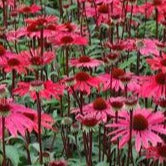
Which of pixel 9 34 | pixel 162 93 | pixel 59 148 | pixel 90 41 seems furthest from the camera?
pixel 90 41

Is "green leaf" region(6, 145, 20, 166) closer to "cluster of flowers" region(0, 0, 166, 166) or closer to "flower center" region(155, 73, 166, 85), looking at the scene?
"cluster of flowers" region(0, 0, 166, 166)

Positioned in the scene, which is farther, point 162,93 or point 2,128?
point 162,93

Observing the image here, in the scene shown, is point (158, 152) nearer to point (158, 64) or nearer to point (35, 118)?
point (35, 118)

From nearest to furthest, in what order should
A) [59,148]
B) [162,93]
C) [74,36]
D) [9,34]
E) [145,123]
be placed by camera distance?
[145,123], [162,93], [59,148], [74,36], [9,34]

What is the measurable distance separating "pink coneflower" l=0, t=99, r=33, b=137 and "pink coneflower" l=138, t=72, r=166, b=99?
0.46 meters

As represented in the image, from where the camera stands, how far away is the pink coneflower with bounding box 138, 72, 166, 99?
2.03 meters

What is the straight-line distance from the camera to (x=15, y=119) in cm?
178

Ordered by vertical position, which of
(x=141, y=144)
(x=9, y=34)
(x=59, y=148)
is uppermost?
(x=9, y=34)

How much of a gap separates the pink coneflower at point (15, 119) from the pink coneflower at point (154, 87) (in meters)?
0.46

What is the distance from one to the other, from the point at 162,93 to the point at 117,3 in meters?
1.46

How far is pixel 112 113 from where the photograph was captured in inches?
81.0

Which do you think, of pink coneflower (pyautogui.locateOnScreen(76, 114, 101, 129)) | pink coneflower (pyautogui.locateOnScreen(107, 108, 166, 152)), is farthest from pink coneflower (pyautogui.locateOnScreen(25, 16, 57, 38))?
pink coneflower (pyautogui.locateOnScreen(107, 108, 166, 152))

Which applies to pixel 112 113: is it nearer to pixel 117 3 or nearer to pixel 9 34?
pixel 9 34

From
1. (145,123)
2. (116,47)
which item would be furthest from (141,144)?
(116,47)
